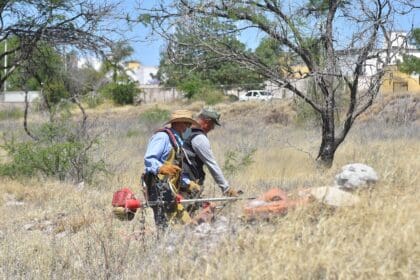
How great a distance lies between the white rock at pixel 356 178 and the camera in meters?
5.32

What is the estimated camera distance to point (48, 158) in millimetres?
11734

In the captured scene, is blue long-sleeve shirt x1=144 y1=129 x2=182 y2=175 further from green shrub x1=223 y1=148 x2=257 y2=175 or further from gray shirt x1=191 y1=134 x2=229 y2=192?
green shrub x1=223 y1=148 x2=257 y2=175

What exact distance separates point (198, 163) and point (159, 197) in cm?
68

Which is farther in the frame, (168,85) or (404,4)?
(168,85)

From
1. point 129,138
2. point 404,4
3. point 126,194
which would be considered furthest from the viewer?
point 129,138

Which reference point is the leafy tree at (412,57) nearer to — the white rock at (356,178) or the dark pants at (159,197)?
the white rock at (356,178)

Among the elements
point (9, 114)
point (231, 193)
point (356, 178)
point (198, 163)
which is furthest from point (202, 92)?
point (356, 178)

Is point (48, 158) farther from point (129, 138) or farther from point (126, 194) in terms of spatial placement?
point (129, 138)

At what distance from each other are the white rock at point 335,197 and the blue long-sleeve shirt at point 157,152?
1423 millimetres

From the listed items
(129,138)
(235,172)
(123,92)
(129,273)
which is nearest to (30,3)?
(235,172)

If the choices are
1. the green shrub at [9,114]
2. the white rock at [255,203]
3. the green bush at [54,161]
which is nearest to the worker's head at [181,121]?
the white rock at [255,203]

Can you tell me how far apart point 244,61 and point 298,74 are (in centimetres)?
103

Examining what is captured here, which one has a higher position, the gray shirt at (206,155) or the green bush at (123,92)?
the green bush at (123,92)

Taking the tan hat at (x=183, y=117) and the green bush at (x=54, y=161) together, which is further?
the green bush at (x=54, y=161)
